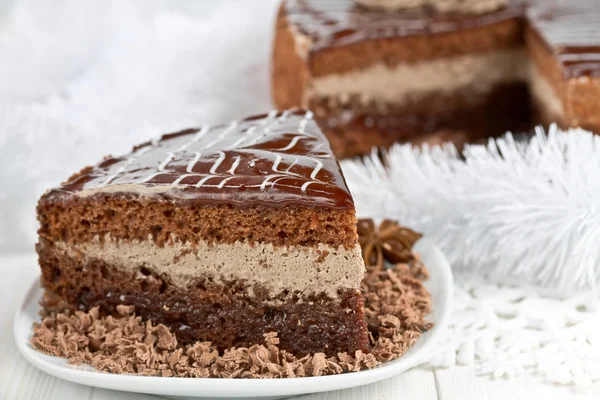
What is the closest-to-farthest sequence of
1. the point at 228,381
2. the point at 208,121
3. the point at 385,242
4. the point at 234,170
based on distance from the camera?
the point at 228,381
the point at 234,170
the point at 385,242
the point at 208,121

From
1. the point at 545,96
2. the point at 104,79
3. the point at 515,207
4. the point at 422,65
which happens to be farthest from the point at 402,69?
the point at 515,207

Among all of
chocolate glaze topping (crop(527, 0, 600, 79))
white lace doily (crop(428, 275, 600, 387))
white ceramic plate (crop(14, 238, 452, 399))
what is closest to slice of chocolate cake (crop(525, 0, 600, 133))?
chocolate glaze topping (crop(527, 0, 600, 79))

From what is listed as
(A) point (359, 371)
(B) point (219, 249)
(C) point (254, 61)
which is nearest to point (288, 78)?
(C) point (254, 61)

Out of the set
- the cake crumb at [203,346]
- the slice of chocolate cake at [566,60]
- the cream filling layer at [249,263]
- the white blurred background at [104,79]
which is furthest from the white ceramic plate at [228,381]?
the slice of chocolate cake at [566,60]

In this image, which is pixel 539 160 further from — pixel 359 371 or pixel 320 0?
pixel 320 0

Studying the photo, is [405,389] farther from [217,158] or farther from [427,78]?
[427,78]
